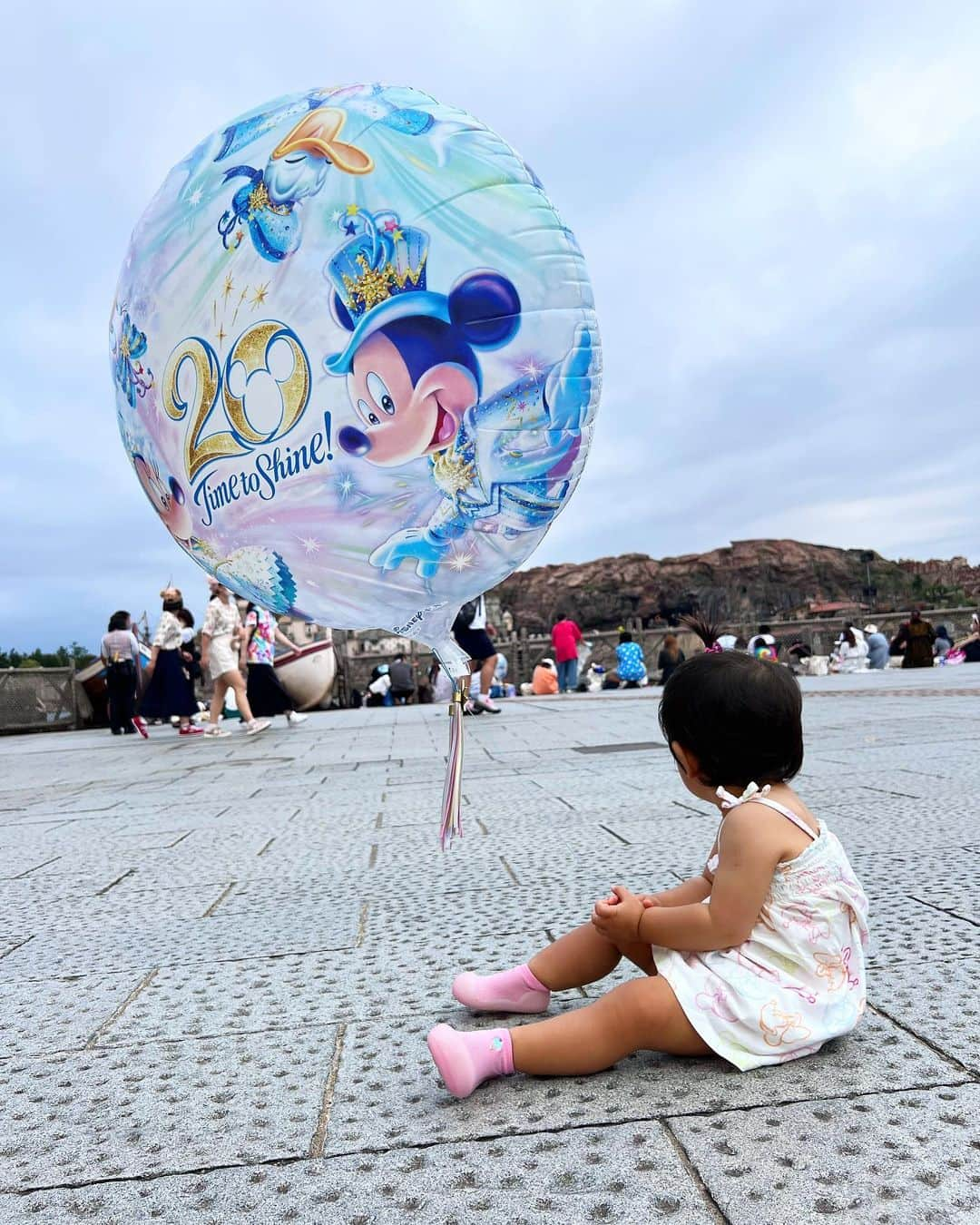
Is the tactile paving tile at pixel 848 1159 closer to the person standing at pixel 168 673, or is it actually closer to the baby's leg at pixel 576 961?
the baby's leg at pixel 576 961

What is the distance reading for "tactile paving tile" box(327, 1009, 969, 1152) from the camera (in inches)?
57.7

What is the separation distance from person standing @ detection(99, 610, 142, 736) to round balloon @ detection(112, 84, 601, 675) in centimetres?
1123

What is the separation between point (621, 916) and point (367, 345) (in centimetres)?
122

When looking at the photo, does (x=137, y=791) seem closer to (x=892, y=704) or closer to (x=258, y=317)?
(x=258, y=317)

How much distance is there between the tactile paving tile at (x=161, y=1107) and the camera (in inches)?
56.2

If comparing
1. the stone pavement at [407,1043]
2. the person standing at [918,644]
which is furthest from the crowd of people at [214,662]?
the person standing at [918,644]

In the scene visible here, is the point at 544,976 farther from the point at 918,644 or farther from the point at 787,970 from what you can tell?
the point at 918,644

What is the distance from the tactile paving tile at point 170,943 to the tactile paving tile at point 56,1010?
9cm

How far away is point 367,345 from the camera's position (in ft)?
6.94

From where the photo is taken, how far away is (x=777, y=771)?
68.0 inches

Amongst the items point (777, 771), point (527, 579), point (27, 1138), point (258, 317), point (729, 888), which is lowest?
point (27, 1138)

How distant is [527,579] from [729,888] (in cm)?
8265

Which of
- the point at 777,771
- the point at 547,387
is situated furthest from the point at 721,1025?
the point at 547,387

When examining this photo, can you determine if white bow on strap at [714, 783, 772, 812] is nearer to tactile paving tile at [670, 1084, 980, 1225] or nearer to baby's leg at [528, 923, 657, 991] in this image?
baby's leg at [528, 923, 657, 991]
